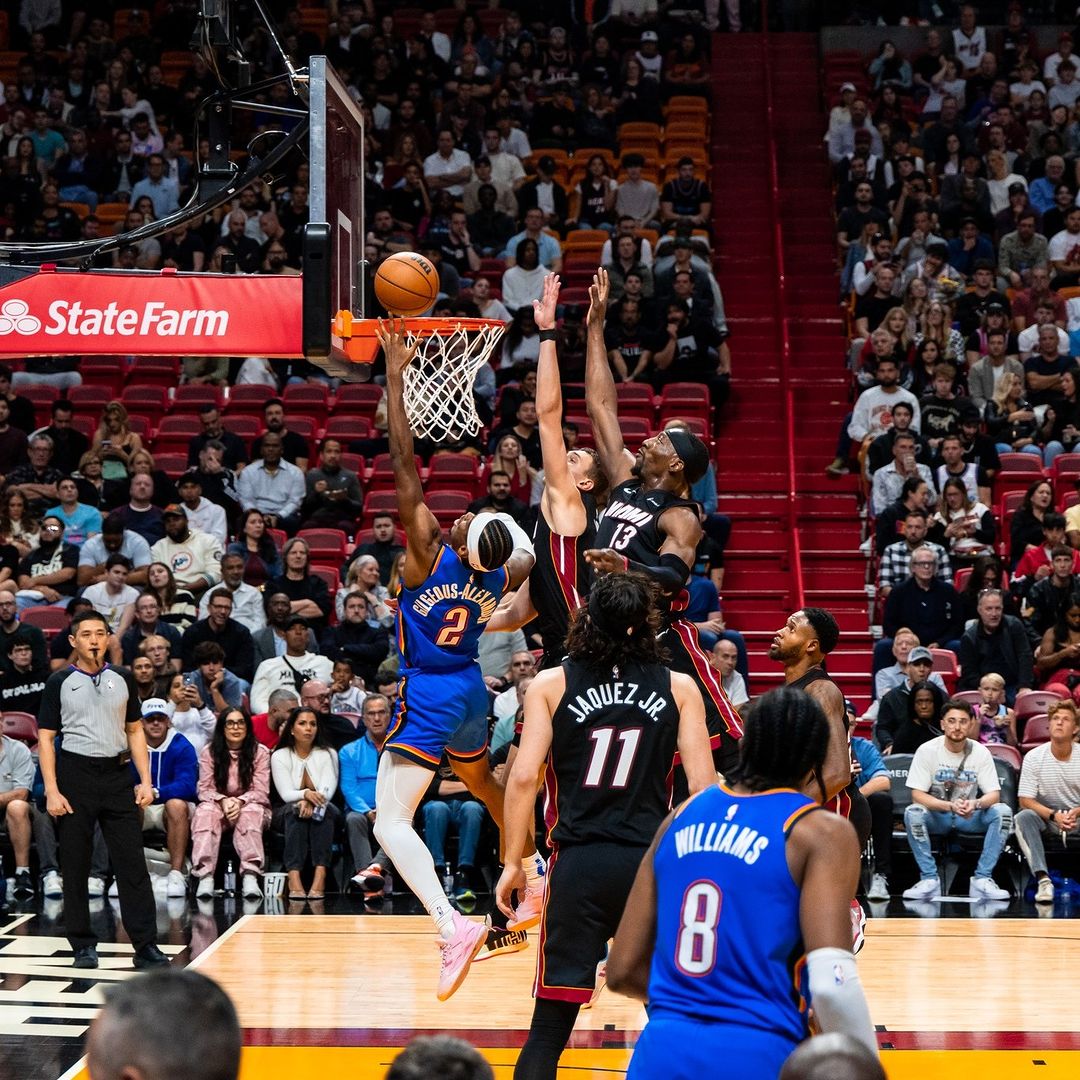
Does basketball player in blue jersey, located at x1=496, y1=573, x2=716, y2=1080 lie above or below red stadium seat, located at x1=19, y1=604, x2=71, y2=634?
below

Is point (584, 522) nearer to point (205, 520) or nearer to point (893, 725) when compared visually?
point (893, 725)

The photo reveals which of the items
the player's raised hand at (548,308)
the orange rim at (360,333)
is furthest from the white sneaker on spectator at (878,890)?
the orange rim at (360,333)

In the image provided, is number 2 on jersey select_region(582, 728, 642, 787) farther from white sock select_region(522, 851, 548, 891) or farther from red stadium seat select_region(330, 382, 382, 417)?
red stadium seat select_region(330, 382, 382, 417)

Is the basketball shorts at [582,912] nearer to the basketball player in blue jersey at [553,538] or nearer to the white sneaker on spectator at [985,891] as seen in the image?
the basketball player in blue jersey at [553,538]

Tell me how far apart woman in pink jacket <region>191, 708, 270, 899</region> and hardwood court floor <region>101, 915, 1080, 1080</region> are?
3.61 ft

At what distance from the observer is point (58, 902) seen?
10.6 meters

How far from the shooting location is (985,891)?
10.7 m

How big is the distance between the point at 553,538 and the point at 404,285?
149cm

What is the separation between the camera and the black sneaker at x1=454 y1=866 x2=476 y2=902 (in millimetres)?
10508

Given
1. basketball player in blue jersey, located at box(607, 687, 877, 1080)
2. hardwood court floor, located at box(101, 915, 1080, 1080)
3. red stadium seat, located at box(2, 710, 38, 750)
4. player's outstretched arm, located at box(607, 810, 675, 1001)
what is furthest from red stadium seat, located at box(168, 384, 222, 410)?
basketball player in blue jersey, located at box(607, 687, 877, 1080)

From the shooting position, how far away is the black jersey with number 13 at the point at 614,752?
17.0 feet

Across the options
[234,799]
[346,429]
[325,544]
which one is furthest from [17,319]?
[346,429]

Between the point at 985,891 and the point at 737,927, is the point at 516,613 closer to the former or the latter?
the point at 737,927

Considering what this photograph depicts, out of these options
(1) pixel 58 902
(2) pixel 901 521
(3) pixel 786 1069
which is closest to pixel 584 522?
(3) pixel 786 1069
